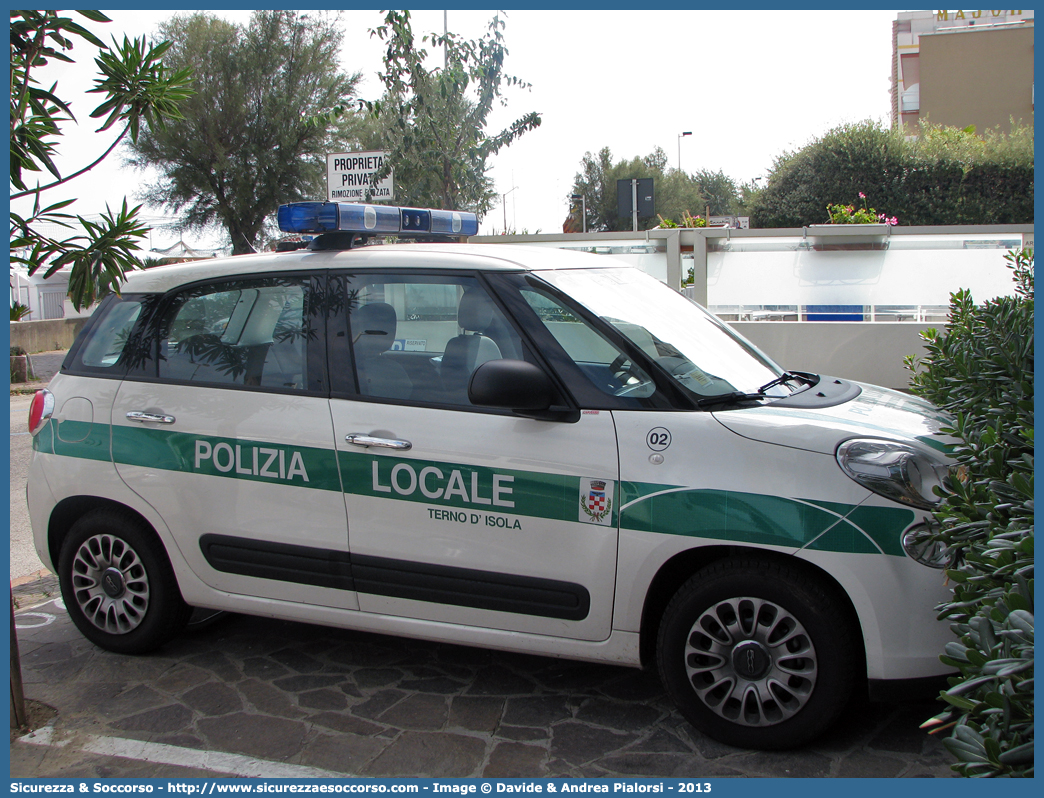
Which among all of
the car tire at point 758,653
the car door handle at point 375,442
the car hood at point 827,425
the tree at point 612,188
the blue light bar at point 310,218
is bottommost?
the car tire at point 758,653

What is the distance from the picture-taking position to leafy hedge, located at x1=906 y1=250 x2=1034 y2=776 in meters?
1.75

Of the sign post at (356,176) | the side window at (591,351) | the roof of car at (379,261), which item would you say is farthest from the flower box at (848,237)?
the side window at (591,351)

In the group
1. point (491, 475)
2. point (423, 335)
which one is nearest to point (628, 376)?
point (491, 475)

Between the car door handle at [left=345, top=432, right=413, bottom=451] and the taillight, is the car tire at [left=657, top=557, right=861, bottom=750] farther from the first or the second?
the taillight

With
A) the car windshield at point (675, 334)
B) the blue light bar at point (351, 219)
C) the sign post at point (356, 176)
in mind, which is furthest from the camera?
the sign post at point (356, 176)

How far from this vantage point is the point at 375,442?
3543mm

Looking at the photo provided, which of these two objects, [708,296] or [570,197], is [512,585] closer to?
[708,296]

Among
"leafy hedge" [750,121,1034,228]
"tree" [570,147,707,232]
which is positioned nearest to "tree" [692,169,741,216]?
"tree" [570,147,707,232]

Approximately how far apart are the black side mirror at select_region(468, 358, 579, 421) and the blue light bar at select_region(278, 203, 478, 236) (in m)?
1.15

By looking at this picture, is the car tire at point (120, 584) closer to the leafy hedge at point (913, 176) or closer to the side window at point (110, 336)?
the side window at point (110, 336)

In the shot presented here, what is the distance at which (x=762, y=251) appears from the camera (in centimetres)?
1066

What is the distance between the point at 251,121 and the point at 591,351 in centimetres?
2931

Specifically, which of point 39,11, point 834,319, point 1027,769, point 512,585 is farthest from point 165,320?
point 834,319

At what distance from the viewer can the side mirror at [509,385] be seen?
322cm
